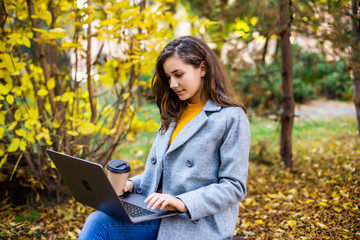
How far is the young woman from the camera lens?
1.49 m

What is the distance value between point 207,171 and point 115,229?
516mm

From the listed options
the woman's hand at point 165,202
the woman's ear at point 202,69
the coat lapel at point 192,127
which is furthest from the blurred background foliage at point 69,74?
the woman's hand at point 165,202

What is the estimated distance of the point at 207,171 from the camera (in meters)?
1.58

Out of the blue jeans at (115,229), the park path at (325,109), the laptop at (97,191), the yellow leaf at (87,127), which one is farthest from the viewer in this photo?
the park path at (325,109)

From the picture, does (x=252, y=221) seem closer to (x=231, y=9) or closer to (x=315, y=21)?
(x=315, y=21)

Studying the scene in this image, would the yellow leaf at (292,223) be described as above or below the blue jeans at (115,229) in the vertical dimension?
below

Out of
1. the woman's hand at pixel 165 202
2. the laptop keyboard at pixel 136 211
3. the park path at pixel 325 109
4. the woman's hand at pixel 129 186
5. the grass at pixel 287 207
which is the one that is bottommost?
the park path at pixel 325 109

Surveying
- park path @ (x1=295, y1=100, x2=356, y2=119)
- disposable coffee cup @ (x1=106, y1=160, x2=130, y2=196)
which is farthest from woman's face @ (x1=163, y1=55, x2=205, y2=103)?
park path @ (x1=295, y1=100, x2=356, y2=119)

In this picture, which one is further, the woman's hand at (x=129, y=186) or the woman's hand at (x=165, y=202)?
the woman's hand at (x=129, y=186)

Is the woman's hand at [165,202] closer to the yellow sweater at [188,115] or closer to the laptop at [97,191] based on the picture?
the laptop at [97,191]

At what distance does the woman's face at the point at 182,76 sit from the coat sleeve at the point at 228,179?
25 cm

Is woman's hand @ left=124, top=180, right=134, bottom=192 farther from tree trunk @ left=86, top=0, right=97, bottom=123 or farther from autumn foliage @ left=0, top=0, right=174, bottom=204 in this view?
tree trunk @ left=86, top=0, right=97, bottom=123

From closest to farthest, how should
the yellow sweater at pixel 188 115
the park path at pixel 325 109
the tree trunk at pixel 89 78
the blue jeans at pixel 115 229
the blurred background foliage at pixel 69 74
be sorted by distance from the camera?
the blue jeans at pixel 115 229 < the yellow sweater at pixel 188 115 < the blurred background foliage at pixel 69 74 < the tree trunk at pixel 89 78 < the park path at pixel 325 109

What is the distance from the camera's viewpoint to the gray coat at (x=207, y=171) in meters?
1.48
